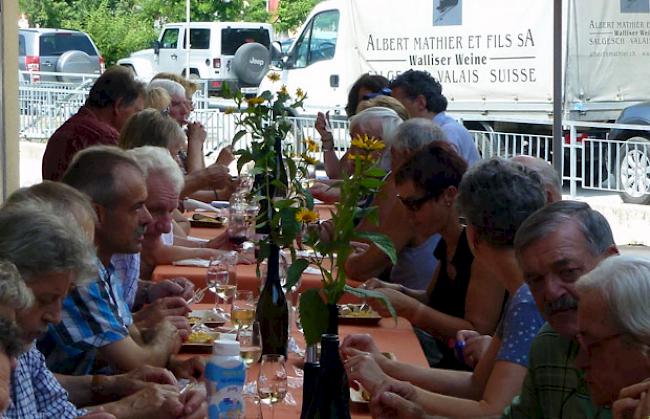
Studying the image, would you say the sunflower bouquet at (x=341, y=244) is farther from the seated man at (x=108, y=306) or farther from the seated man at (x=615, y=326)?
the seated man at (x=108, y=306)

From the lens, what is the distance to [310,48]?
57.4ft

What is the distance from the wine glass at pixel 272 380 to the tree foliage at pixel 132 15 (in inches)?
1010

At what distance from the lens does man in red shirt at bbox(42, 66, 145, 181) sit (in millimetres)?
5949

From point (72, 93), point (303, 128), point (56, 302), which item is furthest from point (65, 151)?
point (72, 93)

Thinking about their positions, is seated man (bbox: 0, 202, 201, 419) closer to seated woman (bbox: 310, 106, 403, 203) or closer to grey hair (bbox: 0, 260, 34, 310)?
grey hair (bbox: 0, 260, 34, 310)

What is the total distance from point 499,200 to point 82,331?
1143 millimetres

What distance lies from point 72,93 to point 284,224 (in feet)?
44.3

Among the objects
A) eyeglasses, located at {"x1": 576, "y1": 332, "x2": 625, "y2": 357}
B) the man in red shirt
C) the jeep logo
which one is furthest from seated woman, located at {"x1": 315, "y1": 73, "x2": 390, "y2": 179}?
the jeep logo

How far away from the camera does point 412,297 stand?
13.7ft

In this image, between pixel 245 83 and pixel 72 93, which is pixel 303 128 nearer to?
pixel 72 93

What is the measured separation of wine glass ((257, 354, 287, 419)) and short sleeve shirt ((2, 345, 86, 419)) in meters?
0.43

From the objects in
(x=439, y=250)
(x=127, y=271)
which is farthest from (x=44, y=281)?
(x=439, y=250)

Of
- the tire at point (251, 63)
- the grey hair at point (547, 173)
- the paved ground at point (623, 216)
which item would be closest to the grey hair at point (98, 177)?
the grey hair at point (547, 173)

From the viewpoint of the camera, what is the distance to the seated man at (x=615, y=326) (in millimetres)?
2051
